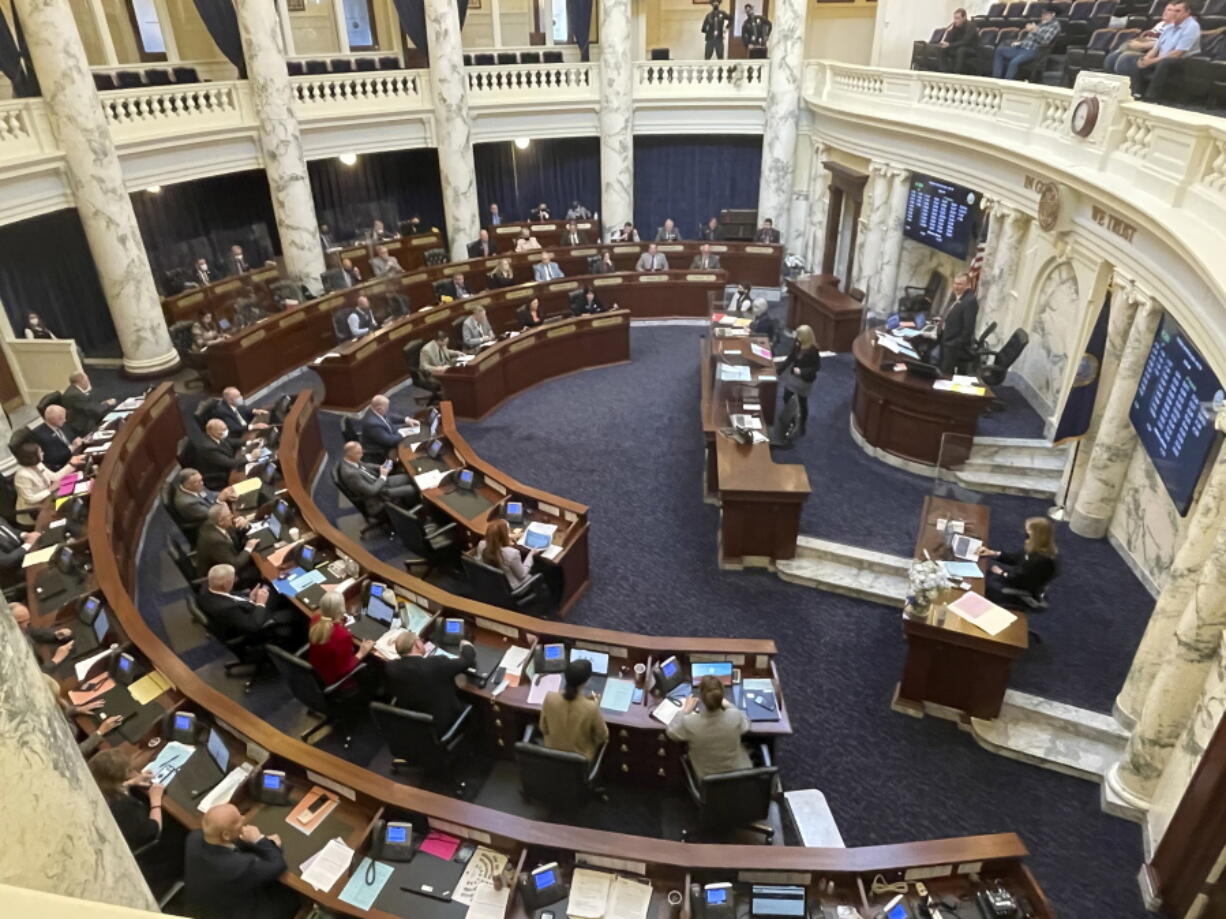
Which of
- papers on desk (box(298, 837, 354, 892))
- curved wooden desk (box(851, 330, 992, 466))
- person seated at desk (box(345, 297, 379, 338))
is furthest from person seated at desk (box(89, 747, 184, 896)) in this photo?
person seated at desk (box(345, 297, 379, 338))

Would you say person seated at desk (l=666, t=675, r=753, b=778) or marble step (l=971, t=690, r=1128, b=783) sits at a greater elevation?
person seated at desk (l=666, t=675, r=753, b=778)

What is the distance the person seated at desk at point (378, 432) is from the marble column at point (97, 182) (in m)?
4.90

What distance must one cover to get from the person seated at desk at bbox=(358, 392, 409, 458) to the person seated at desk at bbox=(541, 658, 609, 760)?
4698mm

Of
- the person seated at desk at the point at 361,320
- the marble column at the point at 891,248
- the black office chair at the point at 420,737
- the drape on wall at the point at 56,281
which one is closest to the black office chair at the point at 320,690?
the black office chair at the point at 420,737

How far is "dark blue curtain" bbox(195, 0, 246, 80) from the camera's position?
43.1ft

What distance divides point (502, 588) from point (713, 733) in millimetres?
2555

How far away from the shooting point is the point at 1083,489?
8422mm

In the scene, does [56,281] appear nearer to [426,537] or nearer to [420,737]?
[426,537]

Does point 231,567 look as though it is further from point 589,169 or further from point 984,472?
point 589,169

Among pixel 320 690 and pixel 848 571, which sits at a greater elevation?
pixel 320 690

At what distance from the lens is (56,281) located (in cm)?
1255

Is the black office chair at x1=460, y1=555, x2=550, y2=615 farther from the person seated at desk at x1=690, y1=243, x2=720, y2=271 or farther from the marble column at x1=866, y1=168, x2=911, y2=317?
the person seated at desk at x1=690, y1=243, x2=720, y2=271

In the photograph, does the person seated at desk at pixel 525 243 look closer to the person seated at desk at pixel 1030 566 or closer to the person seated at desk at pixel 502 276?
the person seated at desk at pixel 502 276

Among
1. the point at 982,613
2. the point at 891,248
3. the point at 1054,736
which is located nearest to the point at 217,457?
the point at 982,613
